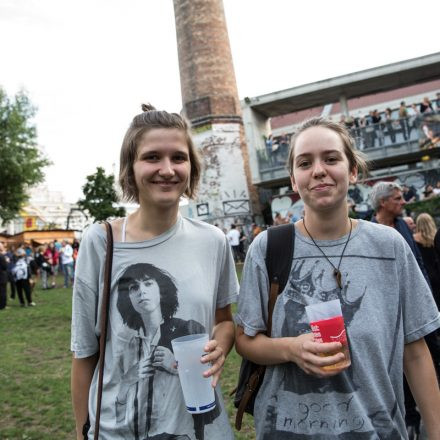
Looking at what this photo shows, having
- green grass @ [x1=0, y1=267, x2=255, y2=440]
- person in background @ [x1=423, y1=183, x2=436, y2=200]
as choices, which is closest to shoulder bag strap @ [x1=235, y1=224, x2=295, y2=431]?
green grass @ [x1=0, y1=267, x2=255, y2=440]

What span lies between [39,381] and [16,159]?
26.9 m

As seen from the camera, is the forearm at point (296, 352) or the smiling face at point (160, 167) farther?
the smiling face at point (160, 167)

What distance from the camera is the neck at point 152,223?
1945 mm

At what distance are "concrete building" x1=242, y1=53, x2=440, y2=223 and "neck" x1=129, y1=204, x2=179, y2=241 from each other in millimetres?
18114

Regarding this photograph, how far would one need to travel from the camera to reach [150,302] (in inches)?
71.6

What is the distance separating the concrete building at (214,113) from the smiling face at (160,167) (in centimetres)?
2201

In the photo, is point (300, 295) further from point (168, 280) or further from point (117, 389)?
point (117, 389)

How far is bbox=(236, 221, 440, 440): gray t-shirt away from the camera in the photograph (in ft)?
5.68

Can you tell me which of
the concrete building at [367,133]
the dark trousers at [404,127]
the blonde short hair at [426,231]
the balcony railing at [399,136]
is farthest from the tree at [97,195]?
the blonde short hair at [426,231]

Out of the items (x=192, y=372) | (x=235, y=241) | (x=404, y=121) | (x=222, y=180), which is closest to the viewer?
(x=192, y=372)

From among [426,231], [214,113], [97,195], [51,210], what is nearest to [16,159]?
[97,195]

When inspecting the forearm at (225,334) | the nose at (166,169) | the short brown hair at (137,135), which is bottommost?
the forearm at (225,334)

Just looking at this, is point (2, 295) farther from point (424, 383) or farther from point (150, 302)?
point (424, 383)

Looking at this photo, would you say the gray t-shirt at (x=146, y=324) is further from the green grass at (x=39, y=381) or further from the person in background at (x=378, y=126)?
the person in background at (x=378, y=126)
